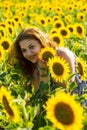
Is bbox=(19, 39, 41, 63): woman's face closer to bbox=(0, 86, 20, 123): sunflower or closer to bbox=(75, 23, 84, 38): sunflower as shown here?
bbox=(0, 86, 20, 123): sunflower

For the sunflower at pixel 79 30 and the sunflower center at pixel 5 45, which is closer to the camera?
the sunflower center at pixel 5 45

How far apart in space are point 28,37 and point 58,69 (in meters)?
0.73

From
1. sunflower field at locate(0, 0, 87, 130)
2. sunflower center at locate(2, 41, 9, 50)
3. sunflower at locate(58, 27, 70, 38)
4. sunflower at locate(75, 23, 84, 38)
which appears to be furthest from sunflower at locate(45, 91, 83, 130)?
sunflower at locate(75, 23, 84, 38)

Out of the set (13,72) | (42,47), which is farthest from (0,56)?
(42,47)

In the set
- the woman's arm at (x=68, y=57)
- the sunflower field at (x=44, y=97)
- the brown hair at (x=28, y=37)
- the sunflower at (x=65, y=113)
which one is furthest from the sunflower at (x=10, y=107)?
the brown hair at (x=28, y=37)

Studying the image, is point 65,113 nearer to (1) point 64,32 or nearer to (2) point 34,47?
(2) point 34,47

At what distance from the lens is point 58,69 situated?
3.35m

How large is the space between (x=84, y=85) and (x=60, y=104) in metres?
1.83

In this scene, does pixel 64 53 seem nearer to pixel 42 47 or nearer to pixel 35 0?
pixel 42 47

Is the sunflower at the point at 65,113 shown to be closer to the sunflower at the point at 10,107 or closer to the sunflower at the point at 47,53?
the sunflower at the point at 10,107

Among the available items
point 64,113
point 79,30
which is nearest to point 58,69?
point 64,113

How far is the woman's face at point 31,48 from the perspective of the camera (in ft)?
12.9

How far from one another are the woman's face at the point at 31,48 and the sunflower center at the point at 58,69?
0.62 meters

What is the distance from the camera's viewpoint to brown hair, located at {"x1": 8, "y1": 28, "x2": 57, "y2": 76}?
13.1ft
